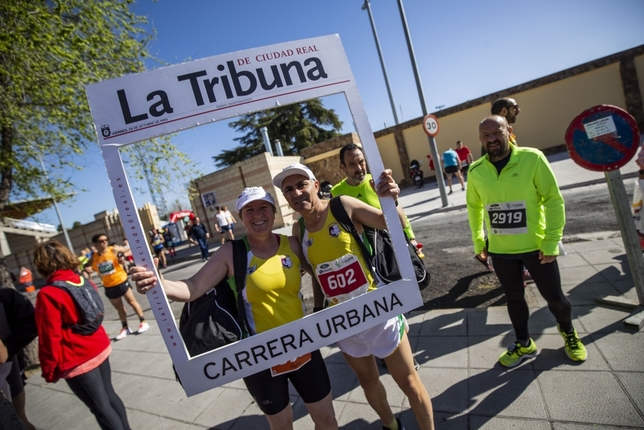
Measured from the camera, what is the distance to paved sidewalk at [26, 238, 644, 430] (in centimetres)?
200

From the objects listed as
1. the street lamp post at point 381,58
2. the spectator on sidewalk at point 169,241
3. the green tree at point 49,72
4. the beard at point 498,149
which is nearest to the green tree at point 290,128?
the street lamp post at point 381,58

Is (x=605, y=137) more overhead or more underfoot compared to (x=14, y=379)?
more overhead

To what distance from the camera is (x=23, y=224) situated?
21.9 m

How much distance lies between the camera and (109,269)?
5152 millimetres

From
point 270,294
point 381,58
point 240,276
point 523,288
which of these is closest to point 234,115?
point 240,276

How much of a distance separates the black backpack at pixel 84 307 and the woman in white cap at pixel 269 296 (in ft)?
4.59

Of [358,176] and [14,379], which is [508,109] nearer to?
[358,176]

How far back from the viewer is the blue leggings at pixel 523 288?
2.32m

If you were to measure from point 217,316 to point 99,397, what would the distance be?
1.73 m

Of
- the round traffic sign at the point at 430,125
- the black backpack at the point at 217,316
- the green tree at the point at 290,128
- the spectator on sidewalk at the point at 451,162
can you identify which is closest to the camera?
the black backpack at the point at 217,316

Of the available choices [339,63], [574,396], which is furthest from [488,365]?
[339,63]

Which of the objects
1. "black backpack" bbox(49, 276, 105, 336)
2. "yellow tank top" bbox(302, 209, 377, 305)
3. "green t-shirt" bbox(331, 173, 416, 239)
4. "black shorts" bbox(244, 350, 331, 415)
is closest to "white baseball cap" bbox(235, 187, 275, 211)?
"yellow tank top" bbox(302, 209, 377, 305)

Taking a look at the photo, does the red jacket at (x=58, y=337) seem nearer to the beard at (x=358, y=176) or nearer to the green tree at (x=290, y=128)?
the beard at (x=358, y=176)

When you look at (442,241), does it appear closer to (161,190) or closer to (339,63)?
(339,63)
